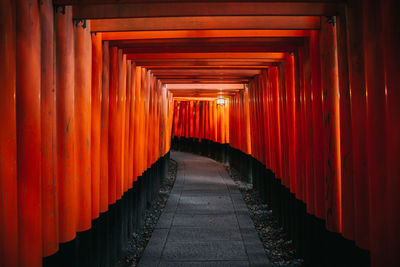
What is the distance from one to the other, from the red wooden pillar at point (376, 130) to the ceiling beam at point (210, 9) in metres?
0.80

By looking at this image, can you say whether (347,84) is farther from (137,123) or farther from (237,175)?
(237,175)

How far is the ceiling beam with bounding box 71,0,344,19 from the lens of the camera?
297 cm

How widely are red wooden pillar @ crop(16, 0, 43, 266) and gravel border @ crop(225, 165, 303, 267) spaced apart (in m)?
3.57

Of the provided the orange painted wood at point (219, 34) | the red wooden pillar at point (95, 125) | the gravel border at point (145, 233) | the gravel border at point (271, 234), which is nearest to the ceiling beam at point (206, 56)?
the orange painted wood at point (219, 34)

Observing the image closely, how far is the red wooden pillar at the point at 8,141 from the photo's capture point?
1.97 meters

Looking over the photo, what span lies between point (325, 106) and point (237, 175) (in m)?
9.47

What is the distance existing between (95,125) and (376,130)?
9.93ft

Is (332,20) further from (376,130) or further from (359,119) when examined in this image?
(376,130)

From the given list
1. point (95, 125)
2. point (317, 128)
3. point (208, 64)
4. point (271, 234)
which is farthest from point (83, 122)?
point (271, 234)

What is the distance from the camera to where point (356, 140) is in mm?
2576

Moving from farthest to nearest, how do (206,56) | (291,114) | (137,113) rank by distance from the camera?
(137,113) → (206,56) → (291,114)

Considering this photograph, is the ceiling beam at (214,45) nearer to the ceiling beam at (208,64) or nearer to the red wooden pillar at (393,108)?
the ceiling beam at (208,64)

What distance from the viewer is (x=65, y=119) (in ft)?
9.23

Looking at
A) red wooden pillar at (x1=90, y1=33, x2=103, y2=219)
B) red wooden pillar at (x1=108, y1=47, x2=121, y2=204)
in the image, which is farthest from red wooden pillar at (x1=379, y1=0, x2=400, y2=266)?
red wooden pillar at (x1=108, y1=47, x2=121, y2=204)
